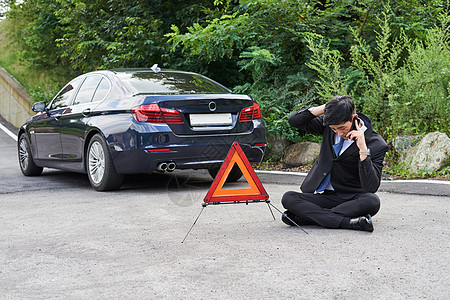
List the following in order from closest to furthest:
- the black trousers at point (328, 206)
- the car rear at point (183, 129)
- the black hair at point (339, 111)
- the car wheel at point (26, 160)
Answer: the black hair at point (339, 111), the black trousers at point (328, 206), the car rear at point (183, 129), the car wheel at point (26, 160)

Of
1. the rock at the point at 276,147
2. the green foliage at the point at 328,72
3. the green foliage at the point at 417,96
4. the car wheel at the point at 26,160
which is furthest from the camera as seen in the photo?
the rock at the point at 276,147

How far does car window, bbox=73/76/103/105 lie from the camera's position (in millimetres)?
8359

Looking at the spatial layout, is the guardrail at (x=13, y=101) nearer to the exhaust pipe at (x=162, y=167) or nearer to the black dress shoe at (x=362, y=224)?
the exhaust pipe at (x=162, y=167)

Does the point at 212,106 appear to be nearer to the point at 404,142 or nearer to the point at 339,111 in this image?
the point at 339,111

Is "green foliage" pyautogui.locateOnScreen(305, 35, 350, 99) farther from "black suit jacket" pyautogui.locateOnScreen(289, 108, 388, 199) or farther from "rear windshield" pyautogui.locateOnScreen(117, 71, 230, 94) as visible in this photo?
"black suit jacket" pyautogui.locateOnScreen(289, 108, 388, 199)

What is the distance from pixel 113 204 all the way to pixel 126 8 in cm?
905

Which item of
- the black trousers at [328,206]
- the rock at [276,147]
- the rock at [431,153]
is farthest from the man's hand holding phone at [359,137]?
the rock at [276,147]

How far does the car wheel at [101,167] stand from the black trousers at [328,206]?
2.98 m

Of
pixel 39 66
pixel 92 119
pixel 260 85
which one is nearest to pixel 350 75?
pixel 260 85

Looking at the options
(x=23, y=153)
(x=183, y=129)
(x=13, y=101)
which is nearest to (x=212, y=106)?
(x=183, y=129)

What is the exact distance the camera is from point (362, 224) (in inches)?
190

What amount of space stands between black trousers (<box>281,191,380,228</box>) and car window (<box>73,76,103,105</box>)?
4.14m

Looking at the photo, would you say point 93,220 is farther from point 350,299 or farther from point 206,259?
point 350,299

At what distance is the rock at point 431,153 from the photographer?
8258mm
